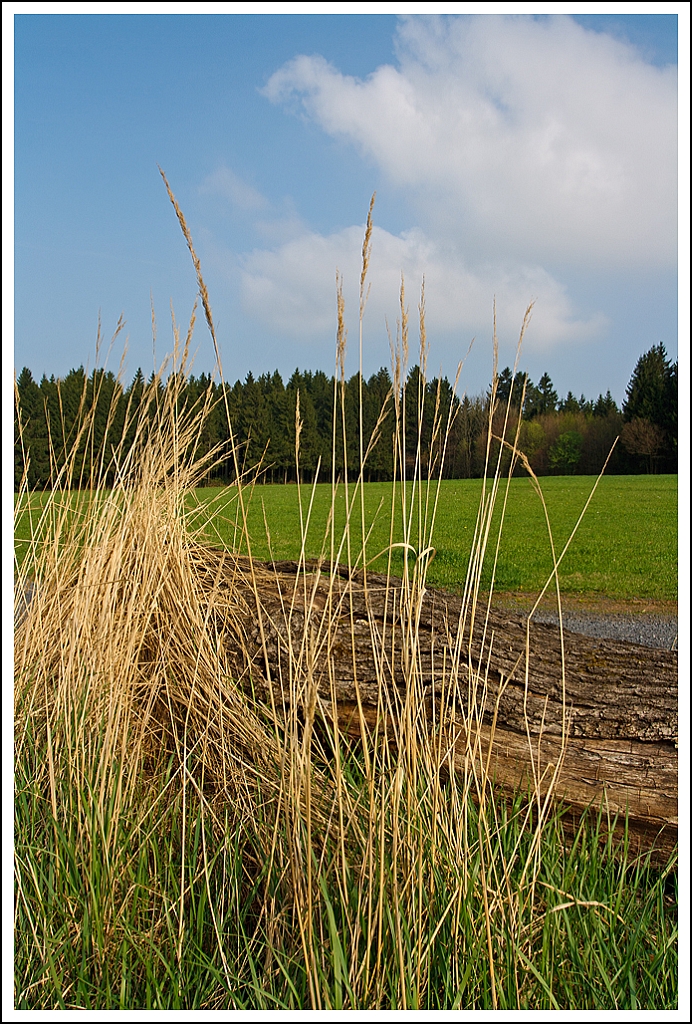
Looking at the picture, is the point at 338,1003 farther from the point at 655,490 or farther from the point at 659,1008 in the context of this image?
the point at 655,490

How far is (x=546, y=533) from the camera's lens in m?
9.23

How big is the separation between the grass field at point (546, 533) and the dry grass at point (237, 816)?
8.3 inches

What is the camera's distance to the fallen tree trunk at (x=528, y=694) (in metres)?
1.75

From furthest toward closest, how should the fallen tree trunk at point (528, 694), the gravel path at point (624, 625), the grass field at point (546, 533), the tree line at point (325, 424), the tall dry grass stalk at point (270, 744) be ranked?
1. the gravel path at point (624, 625)
2. the grass field at point (546, 533)
3. the fallen tree trunk at point (528, 694)
4. the tree line at point (325, 424)
5. the tall dry grass stalk at point (270, 744)

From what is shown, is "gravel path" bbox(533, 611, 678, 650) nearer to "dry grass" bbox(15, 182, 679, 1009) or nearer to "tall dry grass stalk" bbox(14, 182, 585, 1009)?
"tall dry grass stalk" bbox(14, 182, 585, 1009)

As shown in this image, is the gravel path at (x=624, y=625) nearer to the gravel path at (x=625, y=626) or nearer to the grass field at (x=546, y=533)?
the gravel path at (x=625, y=626)

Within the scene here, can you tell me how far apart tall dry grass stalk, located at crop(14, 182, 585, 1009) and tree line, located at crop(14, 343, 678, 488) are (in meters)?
0.05

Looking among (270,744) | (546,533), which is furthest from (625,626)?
(270,744)

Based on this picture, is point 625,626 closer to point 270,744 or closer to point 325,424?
point 325,424

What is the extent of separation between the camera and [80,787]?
143 centimetres

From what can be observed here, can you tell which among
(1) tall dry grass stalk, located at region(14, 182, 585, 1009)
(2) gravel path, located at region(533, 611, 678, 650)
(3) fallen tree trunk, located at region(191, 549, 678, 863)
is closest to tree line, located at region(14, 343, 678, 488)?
(1) tall dry grass stalk, located at region(14, 182, 585, 1009)

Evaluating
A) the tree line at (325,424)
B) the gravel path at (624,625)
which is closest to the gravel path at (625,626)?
the gravel path at (624,625)

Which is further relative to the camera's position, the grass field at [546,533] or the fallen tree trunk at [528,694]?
the grass field at [546,533]

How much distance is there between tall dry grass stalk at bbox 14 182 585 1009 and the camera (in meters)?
1.12
